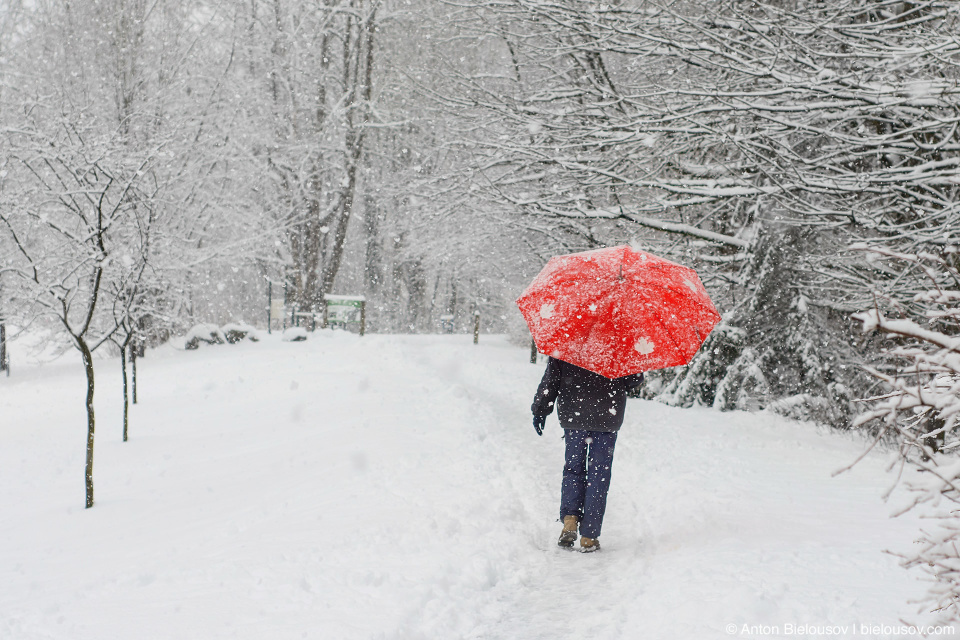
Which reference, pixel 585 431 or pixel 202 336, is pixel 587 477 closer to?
pixel 585 431

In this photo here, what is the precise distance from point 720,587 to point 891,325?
2440mm

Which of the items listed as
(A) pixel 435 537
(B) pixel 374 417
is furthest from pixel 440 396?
(A) pixel 435 537

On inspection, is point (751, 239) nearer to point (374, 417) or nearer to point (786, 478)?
point (786, 478)

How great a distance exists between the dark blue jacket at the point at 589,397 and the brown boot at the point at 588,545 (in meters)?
0.79

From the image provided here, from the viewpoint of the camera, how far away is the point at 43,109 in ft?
46.3

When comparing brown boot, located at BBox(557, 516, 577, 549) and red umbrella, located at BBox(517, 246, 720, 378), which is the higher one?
red umbrella, located at BBox(517, 246, 720, 378)

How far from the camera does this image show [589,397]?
4.95m

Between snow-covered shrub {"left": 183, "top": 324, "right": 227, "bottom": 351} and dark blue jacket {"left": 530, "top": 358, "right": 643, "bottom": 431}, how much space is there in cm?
1649

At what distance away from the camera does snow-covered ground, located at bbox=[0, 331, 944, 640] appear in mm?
3646

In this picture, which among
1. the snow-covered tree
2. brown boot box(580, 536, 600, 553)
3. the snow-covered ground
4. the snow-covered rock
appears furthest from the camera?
the snow-covered rock

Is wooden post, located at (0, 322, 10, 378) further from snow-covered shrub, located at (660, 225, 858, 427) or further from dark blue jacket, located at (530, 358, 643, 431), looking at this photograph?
dark blue jacket, located at (530, 358, 643, 431)

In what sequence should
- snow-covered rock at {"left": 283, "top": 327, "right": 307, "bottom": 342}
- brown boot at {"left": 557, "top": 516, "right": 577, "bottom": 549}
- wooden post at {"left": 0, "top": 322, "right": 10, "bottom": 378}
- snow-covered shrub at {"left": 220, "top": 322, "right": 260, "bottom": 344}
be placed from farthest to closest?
snow-covered rock at {"left": 283, "top": 327, "right": 307, "bottom": 342}, snow-covered shrub at {"left": 220, "top": 322, "right": 260, "bottom": 344}, wooden post at {"left": 0, "top": 322, "right": 10, "bottom": 378}, brown boot at {"left": 557, "top": 516, "right": 577, "bottom": 549}

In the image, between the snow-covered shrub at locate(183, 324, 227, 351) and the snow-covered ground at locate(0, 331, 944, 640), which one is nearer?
the snow-covered ground at locate(0, 331, 944, 640)

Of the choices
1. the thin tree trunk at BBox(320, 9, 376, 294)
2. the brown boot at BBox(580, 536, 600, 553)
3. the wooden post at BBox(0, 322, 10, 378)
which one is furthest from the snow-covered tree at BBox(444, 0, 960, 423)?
the wooden post at BBox(0, 322, 10, 378)
